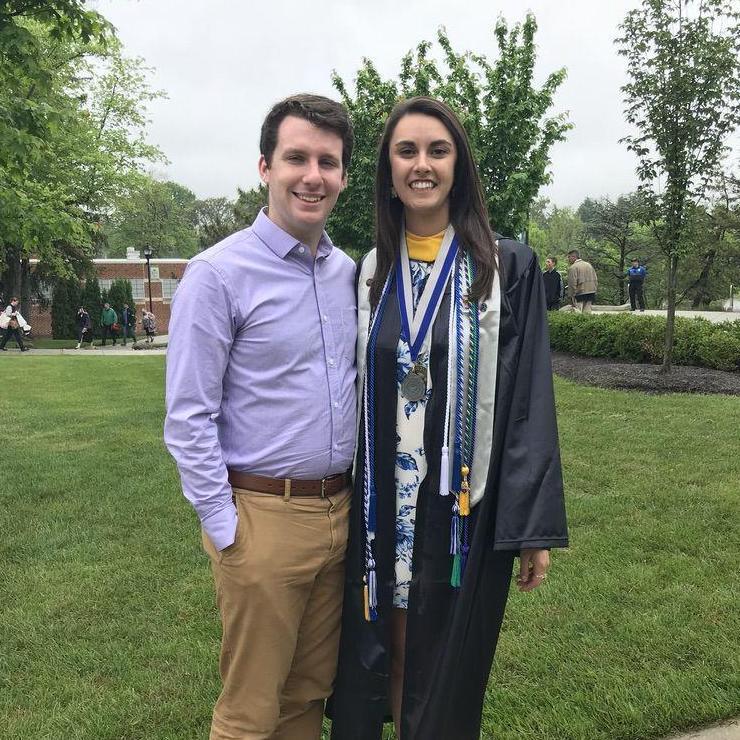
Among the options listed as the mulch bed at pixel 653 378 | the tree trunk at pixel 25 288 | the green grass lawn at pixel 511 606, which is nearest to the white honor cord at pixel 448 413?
the green grass lawn at pixel 511 606

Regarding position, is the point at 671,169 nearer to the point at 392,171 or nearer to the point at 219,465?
the point at 392,171

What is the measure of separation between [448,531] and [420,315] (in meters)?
0.67

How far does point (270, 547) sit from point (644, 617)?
239 centimetres

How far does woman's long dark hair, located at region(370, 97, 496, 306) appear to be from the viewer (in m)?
2.01

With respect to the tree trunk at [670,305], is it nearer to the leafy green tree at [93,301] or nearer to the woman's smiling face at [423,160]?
the woman's smiling face at [423,160]

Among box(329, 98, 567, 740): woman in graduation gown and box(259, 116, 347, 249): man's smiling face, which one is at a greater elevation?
box(259, 116, 347, 249): man's smiling face

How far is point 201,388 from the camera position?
184cm

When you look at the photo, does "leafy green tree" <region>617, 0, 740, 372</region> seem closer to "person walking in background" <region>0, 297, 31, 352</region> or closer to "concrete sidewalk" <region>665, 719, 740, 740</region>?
"concrete sidewalk" <region>665, 719, 740, 740</region>

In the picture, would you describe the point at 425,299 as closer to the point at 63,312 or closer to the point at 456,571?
the point at 456,571

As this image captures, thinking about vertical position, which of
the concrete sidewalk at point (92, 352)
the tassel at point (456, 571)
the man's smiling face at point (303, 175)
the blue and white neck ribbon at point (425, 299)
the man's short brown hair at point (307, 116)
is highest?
the man's short brown hair at point (307, 116)

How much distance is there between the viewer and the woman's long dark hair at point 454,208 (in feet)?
6.59

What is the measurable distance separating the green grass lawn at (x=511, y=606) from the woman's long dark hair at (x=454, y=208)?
1.86 m

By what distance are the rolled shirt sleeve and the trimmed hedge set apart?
10.9 m

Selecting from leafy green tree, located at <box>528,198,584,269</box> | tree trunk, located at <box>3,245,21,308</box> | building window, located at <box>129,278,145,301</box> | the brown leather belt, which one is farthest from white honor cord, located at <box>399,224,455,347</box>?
leafy green tree, located at <box>528,198,584,269</box>
